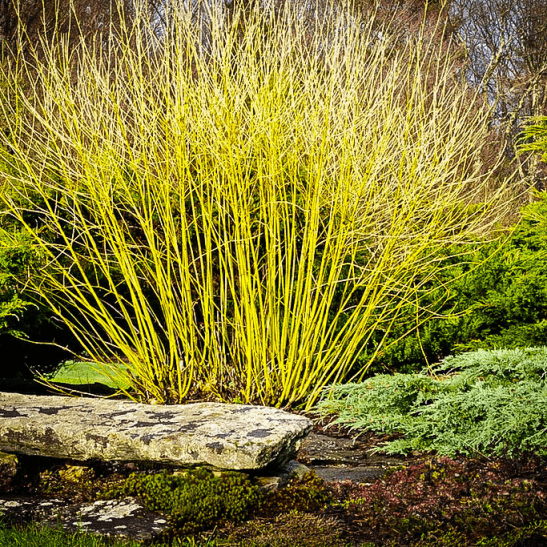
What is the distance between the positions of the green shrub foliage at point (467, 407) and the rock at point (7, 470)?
199 cm

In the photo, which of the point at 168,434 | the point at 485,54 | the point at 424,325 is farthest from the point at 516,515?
the point at 485,54

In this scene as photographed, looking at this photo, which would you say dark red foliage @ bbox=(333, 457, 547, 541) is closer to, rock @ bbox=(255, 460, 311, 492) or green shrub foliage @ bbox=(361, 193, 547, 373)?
rock @ bbox=(255, 460, 311, 492)

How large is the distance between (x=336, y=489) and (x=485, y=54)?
12990 mm

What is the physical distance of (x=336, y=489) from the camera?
333cm

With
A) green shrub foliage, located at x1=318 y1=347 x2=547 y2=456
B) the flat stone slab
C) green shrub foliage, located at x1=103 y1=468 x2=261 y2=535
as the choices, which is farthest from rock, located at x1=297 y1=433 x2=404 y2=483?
green shrub foliage, located at x1=103 y1=468 x2=261 y2=535

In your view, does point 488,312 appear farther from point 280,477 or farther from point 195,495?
point 195,495

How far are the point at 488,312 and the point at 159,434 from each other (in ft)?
11.9

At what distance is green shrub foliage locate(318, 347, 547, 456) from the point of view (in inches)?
140

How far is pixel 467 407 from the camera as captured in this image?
3816mm

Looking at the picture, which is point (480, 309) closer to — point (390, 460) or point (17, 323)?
point (390, 460)

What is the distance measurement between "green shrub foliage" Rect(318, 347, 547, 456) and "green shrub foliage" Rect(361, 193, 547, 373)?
3.62ft

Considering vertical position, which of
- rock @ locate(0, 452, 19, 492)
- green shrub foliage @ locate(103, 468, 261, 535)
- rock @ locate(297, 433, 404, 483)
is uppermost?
green shrub foliage @ locate(103, 468, 261, 535)

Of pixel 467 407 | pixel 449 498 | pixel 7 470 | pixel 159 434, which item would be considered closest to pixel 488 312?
pixel 467 407

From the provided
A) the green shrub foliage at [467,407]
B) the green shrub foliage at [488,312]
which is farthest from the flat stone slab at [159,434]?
the green shrub foliage at [488,312]
